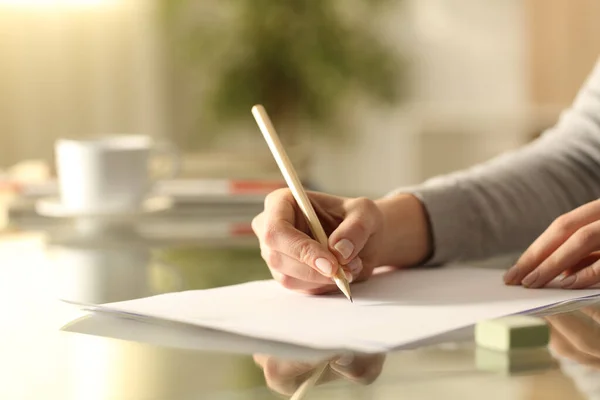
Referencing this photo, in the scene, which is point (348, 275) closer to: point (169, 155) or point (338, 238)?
point (338, 238)

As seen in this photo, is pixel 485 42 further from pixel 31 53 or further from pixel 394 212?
pixel 394 212

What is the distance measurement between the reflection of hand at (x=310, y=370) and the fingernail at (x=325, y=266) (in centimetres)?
13

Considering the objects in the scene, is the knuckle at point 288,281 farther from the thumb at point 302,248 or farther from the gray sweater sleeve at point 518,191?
the gray sweater sleeve at point 518,191

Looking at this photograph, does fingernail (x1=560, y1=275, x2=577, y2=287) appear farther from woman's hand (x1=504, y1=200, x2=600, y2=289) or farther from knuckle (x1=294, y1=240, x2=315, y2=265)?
knuckle (x1=294, y1=240, x2=315, y2=265)

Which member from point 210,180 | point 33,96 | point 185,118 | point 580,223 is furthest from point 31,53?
point 580,223

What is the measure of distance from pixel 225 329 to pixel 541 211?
0.45m

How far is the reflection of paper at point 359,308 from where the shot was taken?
0.58 metres

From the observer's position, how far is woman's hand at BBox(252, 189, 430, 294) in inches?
27.4

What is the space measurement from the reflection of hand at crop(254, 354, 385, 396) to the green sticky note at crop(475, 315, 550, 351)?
7cm

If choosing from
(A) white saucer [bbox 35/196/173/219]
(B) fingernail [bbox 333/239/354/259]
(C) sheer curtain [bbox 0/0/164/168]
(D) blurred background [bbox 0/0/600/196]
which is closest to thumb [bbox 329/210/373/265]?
(B) fingernail [bbox 333/239/354/259]

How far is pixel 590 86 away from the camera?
40.7 inches

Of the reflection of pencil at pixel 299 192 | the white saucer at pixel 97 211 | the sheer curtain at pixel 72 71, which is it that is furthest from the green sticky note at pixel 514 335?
the sheer curtain at pixel 72 71

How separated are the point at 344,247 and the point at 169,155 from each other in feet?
2.03

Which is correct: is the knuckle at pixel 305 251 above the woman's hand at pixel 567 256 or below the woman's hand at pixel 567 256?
above
